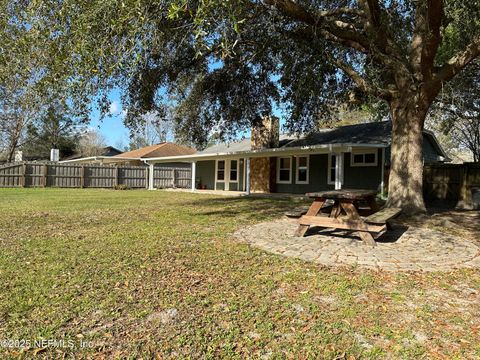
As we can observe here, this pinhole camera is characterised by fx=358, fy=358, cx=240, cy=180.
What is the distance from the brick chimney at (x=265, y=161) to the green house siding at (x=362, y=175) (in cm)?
448

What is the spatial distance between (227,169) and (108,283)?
18850 millimetres

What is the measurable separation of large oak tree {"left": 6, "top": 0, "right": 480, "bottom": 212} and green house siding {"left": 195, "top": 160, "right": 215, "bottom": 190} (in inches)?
418

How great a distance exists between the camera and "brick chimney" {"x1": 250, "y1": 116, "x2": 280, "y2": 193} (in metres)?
19.5

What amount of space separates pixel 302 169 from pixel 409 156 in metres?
9.27

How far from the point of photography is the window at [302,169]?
17672 millimetres

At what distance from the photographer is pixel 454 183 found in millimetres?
13688

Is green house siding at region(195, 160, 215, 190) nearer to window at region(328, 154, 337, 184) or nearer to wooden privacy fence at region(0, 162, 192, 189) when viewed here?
wooden privacy fence at region(0, 162, 192, 189)

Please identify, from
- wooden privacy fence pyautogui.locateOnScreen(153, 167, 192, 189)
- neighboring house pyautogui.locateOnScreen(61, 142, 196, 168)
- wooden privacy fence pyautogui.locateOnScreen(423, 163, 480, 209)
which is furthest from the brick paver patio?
neighboring house pyautogui.locateOnScreen(61, 142, 196, 168)

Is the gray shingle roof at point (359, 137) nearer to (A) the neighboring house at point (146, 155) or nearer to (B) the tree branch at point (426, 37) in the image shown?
(B) the tree branch at point (426, 37)

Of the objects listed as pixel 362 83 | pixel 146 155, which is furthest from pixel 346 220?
pixel 146 155

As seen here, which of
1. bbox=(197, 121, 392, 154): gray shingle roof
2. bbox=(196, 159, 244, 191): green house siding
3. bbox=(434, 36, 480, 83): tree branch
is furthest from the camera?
bbox=(196, 159, 244, 191): green house siding

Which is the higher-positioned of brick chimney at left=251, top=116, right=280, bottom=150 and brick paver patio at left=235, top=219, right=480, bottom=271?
brick chimney at left=251, top=116, right=280, bottom=150

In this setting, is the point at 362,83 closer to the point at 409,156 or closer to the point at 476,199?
the point at 409,156

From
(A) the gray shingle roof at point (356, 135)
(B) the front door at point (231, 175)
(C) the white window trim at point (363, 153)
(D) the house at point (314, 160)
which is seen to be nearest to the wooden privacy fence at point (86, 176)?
(D) the house at point (314, 160)
